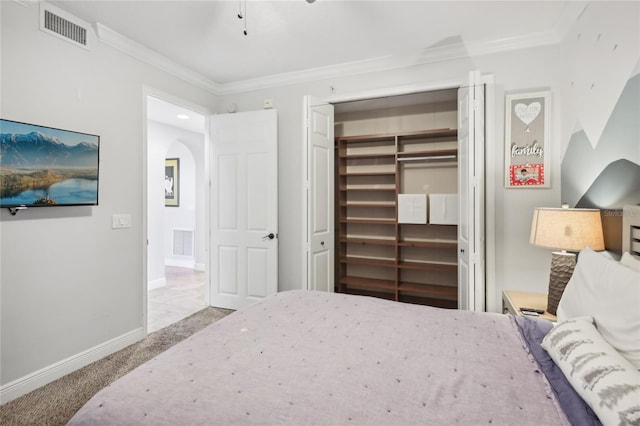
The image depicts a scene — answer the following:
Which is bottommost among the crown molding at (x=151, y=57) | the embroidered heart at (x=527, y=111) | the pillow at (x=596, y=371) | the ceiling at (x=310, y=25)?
the pillow at (x=596, y=371)

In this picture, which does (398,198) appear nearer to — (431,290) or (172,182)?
(431,290)

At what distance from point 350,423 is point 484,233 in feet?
8.03

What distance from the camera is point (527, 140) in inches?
112

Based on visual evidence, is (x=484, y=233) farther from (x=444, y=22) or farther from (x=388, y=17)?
(x=388, y=17)

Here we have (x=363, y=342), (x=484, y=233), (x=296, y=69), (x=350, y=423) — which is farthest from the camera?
(x=296, y=69)

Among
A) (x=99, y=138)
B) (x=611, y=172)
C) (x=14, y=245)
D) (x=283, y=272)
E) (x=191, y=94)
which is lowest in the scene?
(x=283, y=272)

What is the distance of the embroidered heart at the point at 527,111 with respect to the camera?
2.81 m

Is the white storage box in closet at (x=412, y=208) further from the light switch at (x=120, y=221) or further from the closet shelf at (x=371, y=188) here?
the light switch at (x=120, y=221)

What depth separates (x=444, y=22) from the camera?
2650 mm

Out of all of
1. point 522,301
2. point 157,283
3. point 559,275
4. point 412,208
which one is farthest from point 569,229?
point 157,283

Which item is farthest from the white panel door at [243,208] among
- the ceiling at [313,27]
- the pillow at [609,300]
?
the pillow at [609,300]

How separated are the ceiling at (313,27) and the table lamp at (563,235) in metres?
1.52

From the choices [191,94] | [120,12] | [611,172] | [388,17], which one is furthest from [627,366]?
[191,94]

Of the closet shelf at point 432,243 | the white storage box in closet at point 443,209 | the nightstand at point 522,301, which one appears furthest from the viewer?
the closet shelf at point 432,243
